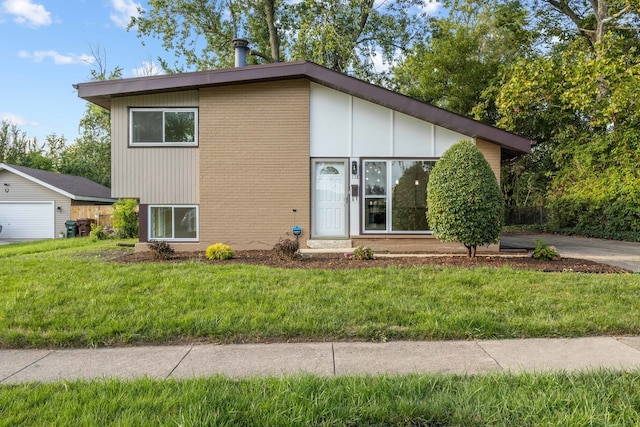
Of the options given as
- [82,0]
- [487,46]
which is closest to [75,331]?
[82,0]

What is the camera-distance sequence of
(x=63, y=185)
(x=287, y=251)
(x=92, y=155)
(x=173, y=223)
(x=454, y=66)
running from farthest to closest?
(x=92, y=155) → (x=63, y=185) → (x=454, y=66) → (x=173, y=223) → (x=287, y=251)

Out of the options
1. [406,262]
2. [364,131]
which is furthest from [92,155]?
[406,262]

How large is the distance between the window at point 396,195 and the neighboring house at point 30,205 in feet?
→ 59.6

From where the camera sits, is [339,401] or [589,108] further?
[589,108]

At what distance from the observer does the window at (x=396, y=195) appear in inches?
388

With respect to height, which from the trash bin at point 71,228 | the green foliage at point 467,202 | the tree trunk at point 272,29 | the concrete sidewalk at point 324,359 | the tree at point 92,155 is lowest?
the concrete sidewalk at point 324,359

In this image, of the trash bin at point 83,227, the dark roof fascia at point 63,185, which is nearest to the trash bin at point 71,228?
the trash bin at point 83,227

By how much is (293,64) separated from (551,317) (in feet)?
25.0

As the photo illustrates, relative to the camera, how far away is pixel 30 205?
2081 centimetres

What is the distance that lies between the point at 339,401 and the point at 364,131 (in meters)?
8.12

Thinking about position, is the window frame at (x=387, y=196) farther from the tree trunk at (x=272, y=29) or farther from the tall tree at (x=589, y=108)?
the tree trunk at (x=272, y=29)

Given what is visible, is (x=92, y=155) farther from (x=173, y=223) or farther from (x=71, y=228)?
(x=173, y=223)

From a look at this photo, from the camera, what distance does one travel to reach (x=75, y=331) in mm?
4062

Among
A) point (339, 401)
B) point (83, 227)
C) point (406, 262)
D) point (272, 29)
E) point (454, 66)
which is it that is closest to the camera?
point (339, 401)
